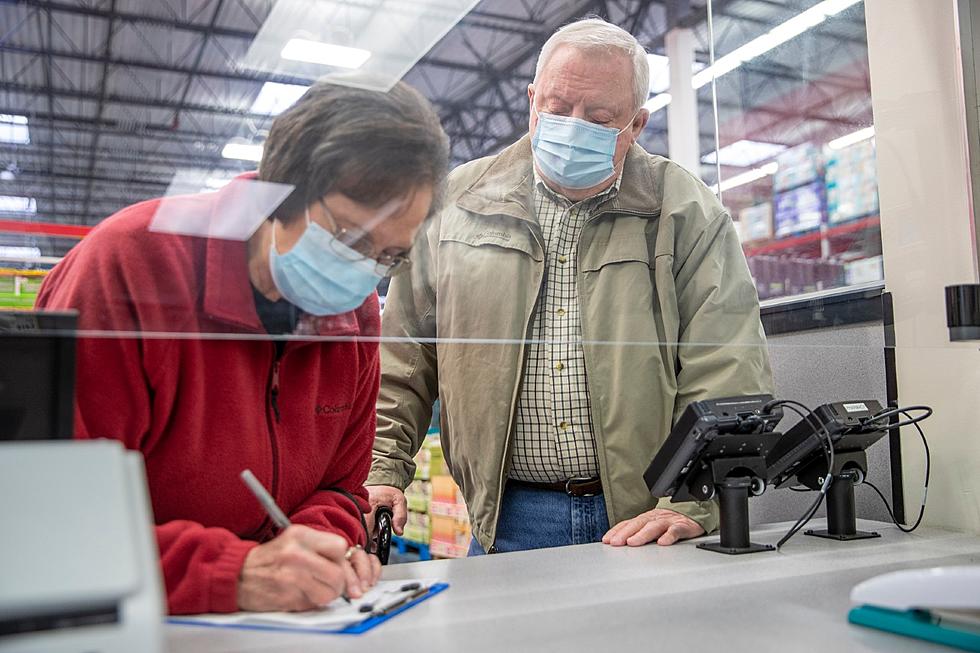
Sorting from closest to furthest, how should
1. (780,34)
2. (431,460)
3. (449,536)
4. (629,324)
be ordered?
(629,324) < (780,34) < (449,536) < (431,460)

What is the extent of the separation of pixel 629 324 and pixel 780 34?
84 cm

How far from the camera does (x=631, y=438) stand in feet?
5.78

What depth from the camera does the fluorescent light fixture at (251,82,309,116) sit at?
1.19 meters

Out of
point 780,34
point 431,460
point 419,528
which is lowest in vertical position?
point 419,528

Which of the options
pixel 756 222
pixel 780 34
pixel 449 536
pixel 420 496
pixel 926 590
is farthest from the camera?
pixel 420 496

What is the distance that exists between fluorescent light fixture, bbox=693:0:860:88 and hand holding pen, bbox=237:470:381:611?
4.61 feet

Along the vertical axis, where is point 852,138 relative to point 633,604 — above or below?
above

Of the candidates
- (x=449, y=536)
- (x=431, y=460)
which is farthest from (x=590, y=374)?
(x=431, y=460)

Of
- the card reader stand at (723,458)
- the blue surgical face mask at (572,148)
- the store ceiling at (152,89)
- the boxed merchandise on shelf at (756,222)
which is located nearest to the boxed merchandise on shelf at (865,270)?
the boxed merchandise on shelf at (756,222)

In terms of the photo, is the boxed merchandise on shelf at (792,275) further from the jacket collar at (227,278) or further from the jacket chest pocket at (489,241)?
the jacket collar at (227,278)

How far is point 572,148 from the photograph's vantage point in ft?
5.05

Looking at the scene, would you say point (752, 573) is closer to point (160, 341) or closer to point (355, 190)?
point (355, 190)

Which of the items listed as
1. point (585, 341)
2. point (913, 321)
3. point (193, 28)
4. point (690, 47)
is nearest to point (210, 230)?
point (193, 28)

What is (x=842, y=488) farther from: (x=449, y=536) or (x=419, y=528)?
(x=419, y=528)
